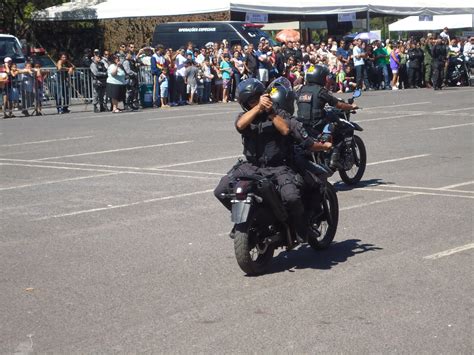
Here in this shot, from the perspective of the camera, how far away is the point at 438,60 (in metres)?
32.3

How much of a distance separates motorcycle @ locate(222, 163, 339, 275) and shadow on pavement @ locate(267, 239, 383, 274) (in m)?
0.15

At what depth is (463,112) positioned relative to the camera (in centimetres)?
2294

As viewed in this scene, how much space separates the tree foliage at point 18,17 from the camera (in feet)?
Result: 129

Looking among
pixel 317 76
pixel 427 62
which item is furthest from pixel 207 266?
pixel 427 62

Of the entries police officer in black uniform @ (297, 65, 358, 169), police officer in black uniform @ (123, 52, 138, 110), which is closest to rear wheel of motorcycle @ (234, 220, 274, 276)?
police officer in black uniform @ (297, 65, 358, 169)

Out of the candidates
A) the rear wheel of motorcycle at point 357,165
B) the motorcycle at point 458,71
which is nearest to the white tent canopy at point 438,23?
the motorcycle at point 458,71

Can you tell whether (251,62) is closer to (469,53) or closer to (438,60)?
(438,60)

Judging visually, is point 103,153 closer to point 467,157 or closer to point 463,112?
point 467,157

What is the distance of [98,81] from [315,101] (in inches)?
627

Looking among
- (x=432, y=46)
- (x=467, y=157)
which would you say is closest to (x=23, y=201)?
(x=467, y=157)

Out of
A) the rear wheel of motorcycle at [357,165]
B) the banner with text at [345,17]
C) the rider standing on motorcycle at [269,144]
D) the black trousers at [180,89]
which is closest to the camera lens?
the rider standing on motorcycle at [269,144]

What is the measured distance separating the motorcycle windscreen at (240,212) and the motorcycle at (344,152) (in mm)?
4482

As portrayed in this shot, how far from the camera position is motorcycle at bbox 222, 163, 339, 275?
7.50m

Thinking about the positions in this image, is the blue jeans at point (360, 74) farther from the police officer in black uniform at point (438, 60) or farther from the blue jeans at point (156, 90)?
the blue jeans at point (156, 90)
